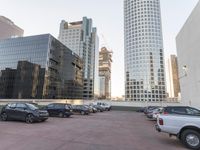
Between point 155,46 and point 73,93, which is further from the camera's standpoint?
point 155,46

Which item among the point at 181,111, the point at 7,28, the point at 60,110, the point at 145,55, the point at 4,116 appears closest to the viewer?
the point at 181,111

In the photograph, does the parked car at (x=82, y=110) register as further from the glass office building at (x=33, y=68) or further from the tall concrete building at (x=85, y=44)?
the tall concrete building at (x=85, y=44)

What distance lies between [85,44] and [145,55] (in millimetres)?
50968

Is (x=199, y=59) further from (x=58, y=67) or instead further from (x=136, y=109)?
(x=58, y=67)

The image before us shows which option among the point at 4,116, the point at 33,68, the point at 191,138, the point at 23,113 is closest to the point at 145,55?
the point at 33,68

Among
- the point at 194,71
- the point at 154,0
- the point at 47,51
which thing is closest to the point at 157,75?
the point at 154,0

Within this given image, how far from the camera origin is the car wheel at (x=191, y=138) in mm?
6648

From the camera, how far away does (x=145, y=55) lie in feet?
356

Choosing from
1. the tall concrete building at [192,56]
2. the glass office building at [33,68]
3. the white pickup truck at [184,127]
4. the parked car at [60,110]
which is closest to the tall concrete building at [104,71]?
the glass office building at [33,68]

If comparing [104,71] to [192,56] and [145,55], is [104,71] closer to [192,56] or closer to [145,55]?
[145,55]

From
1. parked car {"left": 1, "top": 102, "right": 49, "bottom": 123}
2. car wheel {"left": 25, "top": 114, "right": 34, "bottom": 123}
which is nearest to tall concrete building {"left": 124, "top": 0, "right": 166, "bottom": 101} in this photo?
parked car {"left": 1, "top": 102, "right": 49, "bottom": 123}

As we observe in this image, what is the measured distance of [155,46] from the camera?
358 feet

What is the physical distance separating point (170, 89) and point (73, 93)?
260ft

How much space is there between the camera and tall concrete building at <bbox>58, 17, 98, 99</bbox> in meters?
124
